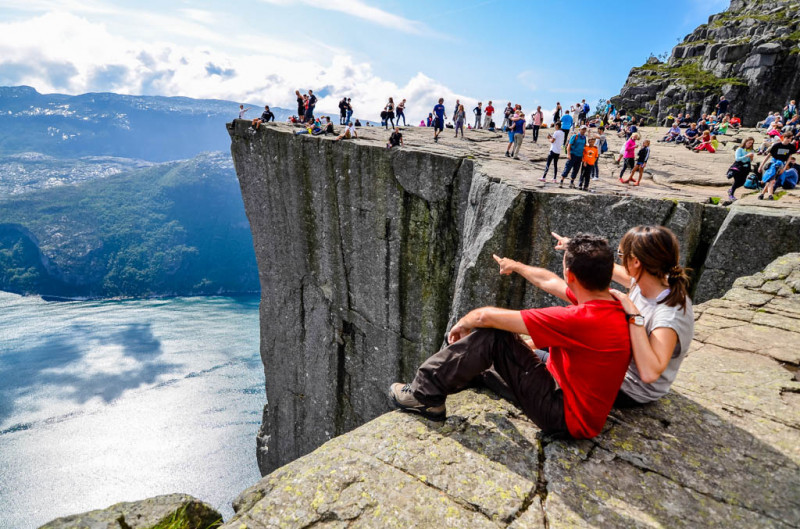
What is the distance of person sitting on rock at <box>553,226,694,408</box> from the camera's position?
354cm

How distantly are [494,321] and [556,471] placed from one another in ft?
4.70

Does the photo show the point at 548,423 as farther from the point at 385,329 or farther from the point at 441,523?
the point at 385,329

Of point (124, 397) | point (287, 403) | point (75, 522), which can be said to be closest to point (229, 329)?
point (124, 397)

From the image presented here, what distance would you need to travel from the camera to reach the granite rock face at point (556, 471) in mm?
3076

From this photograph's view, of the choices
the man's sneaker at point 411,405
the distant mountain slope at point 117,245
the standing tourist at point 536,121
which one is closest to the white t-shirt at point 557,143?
the man's sneaker at point 411,405

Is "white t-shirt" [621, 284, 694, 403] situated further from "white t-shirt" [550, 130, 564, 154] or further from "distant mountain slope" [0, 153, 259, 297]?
"distant mountain slope" [0, 153, 259, 297]

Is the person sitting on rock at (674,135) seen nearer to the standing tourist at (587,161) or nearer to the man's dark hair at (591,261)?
the standing tourist at (587,161)

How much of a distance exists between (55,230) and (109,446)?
147483mm

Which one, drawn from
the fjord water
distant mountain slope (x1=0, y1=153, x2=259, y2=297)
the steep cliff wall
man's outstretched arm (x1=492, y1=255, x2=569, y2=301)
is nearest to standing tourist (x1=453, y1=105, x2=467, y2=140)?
the steep cliff wall

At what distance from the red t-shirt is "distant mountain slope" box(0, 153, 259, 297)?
464 ft

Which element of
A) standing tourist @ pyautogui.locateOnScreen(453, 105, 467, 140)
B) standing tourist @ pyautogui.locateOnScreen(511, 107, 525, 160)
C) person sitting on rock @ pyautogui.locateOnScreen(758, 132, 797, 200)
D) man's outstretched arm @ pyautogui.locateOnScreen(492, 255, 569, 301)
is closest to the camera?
man's outstretched arm @ pyautogui.locateOnScreen(492, 255, 569, 301)

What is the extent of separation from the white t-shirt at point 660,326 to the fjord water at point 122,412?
35674mm

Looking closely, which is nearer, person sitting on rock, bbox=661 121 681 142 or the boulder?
person sitting on rock, bbox=661 121 681 142

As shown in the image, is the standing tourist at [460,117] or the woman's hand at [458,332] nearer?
the woman's hand at [458,332]
